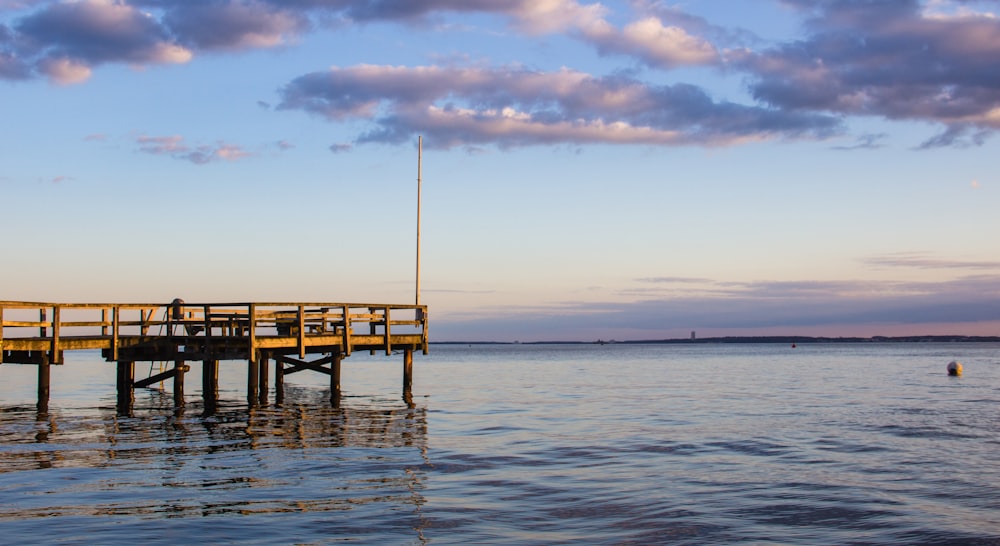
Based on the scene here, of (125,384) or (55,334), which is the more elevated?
(55,334)

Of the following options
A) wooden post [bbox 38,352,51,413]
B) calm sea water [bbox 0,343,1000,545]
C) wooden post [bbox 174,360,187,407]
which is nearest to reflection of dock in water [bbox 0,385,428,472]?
calm sea water [bbox 0,343,1000,545]

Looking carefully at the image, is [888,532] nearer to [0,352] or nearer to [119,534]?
[119,534]

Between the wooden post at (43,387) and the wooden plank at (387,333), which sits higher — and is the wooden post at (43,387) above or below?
below

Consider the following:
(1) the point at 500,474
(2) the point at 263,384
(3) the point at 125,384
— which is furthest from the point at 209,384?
(1) the point at 500,474

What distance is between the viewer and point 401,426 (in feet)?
81.9

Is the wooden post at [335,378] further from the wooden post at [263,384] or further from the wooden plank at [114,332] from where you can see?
the wooden plank at [114,332]

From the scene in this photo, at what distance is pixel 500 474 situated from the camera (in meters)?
16.8

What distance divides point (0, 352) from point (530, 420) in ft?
51.2

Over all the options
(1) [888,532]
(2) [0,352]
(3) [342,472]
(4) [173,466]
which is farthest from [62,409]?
(1) [888,532]

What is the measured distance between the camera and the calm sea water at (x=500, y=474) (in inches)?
485

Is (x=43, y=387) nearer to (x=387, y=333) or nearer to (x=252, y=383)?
(x=252, y=383)

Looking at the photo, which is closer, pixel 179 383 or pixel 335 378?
pixel 179 383

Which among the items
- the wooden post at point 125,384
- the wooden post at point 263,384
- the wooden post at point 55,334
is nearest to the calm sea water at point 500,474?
the wooden post at point 125,384

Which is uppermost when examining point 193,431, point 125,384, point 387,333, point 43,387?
point 387,333
